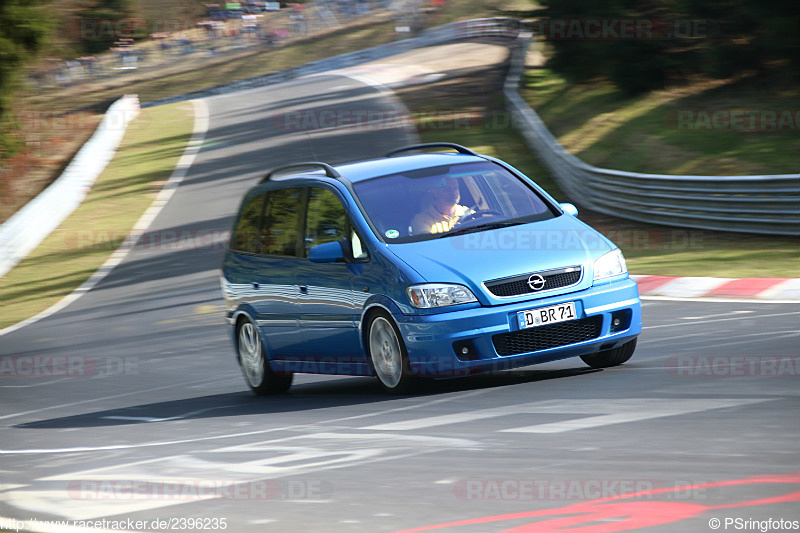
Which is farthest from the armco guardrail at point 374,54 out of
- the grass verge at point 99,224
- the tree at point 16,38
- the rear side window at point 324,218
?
the rear side window at point 324,218

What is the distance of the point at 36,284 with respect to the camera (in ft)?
71.9

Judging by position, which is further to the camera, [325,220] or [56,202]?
[56,202]

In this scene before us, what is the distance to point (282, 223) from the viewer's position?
994 centimetres

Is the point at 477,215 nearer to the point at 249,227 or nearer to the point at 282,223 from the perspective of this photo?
the point at 282,223

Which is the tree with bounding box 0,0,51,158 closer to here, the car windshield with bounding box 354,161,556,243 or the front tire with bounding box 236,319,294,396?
the front tire with bounding box 236,319,294,396

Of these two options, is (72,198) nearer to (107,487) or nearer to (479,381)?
(479,381)

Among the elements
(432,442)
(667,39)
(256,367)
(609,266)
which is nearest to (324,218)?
(256,367)

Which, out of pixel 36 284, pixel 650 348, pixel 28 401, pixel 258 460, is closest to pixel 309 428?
pixel 258 460

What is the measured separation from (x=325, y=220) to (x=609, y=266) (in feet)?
7.35

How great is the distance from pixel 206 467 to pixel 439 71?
40562 millimetres

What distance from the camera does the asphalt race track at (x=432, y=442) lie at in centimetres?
517

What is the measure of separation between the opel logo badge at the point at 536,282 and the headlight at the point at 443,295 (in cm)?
39

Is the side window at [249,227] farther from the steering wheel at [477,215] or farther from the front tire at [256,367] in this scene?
the steering wheel at [477,215]

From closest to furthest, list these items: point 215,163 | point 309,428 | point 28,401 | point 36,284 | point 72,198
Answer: point 309,428 < point 28,401 < point 36,284 < point 72,198 < point 215,163
